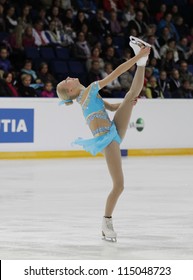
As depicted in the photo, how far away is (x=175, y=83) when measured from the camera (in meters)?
21.0

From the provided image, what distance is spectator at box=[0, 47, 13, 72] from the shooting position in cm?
1803

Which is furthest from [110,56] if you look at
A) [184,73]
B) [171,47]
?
[171,47]

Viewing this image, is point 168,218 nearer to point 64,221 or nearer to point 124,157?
point 64,221

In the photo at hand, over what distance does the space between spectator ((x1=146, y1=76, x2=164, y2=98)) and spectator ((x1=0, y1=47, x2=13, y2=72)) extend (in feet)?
11.2

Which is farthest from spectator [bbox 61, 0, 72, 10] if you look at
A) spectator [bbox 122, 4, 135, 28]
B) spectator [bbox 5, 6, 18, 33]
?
spectator [bbox 5, 6, 18, 33]

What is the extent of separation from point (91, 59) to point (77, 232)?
12.3 metres

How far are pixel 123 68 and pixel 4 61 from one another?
36.8ft

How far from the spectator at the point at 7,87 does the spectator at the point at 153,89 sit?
138 inches

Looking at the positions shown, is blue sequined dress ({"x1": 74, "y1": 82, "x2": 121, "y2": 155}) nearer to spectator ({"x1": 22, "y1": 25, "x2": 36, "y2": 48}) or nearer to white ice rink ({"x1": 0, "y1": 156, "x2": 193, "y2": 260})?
white ice rink ({"x1": 0, "y1": 156, "x2": 193, "y2": 260})

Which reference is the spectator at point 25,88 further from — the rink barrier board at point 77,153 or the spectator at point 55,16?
the spectator at point 55,16

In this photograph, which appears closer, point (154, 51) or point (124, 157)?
point (124, 157)

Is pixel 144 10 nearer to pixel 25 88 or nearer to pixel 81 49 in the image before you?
pixel 81 49

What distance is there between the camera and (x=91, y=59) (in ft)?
65.5
